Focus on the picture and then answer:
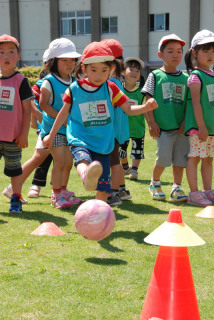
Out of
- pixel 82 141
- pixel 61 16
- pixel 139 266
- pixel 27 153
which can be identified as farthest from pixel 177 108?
pixel 61 16

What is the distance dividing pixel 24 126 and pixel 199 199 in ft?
7.75

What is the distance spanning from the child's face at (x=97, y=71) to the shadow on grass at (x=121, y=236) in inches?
59.8

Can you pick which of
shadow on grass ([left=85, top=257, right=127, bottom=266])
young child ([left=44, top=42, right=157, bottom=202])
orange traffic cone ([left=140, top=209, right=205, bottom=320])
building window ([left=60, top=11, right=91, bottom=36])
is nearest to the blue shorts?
young child ([left=44, top=42, right=157, bottom=202])

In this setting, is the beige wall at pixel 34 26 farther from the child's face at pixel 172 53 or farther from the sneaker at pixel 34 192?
the child's face at pixel 172 53

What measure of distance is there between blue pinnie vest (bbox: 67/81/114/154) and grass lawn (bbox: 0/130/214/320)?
0.89m

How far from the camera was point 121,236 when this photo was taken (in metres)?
4.64

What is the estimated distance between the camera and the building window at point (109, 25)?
37.4 meters

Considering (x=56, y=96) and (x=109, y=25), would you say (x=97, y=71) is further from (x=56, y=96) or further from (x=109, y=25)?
(x=109, y=25)

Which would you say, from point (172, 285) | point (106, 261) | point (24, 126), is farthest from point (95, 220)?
point (24, 126)

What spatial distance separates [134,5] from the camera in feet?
119

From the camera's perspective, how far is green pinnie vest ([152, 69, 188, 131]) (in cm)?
631

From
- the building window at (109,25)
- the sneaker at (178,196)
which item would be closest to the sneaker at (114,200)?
the sneaker at (178,196)

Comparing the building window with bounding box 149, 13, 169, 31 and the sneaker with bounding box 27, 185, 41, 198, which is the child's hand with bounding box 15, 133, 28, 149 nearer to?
the sneaker with bounding box 27, 185, 41, 198

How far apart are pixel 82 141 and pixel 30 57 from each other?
37.1 m
